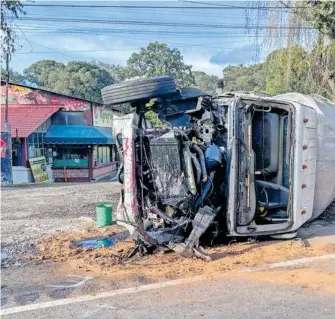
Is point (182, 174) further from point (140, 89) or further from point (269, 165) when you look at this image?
point (269, 165)

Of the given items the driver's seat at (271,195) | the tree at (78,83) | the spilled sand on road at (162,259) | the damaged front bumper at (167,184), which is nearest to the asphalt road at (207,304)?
the spilled sand on road at (162,259)

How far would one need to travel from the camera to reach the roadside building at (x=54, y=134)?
2219 centimetres

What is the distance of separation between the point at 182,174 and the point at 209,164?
475mm

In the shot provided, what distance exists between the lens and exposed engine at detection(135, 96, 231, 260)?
5.48 metres

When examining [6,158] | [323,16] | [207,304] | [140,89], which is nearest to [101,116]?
[6,158]

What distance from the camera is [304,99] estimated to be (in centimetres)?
734

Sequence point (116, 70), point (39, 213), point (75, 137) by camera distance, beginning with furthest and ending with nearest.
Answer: point (116, 70)
point (75, 137)
point (39, 213)

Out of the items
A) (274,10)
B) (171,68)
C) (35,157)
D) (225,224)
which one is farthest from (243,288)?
(171,68)

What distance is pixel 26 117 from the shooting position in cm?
2269

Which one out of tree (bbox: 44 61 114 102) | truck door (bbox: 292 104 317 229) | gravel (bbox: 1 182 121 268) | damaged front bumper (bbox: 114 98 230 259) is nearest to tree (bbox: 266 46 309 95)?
truck door (bbox: 292 104 317 229)

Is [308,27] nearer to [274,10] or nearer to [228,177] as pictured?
[274,10]

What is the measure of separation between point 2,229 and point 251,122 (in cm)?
489

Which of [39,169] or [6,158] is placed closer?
[6,158]

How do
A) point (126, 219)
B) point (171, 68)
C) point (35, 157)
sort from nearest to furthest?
point (126, 219) → point (35, 157) → point (171, 68)
